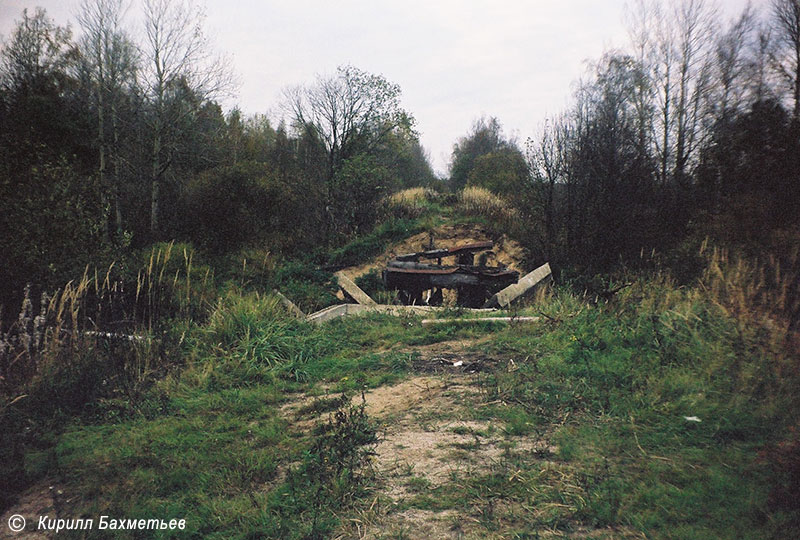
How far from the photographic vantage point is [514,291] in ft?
32.2

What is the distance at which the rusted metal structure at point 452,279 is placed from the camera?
10.2m

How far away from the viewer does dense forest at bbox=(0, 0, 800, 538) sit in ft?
16.0

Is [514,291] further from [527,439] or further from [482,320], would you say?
[527,439]

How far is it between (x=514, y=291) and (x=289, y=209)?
12473mm

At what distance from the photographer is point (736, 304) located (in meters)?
4.57

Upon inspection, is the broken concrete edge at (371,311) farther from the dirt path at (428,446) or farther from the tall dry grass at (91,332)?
the dirt path at (428,446)

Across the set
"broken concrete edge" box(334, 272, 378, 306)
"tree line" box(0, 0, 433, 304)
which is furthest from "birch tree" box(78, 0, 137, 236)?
"broken concrete edge" box(334, 272, 378, 306)

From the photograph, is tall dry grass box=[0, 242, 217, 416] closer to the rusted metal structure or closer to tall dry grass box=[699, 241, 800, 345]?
the rusted metal structure

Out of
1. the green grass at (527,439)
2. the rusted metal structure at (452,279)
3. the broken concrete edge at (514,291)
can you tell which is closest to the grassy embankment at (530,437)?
the green grass at (527,439)

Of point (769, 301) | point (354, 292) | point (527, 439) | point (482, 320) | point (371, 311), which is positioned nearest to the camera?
point (527, 439)

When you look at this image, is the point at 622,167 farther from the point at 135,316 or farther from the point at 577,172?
the point at 135,316

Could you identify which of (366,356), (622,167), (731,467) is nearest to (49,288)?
(366,356)

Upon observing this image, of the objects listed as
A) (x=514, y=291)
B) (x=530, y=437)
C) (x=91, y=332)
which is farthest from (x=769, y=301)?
(x=91, y=332)

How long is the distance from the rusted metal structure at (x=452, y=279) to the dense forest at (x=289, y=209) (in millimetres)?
1597
